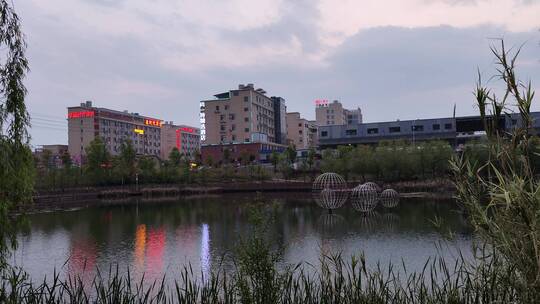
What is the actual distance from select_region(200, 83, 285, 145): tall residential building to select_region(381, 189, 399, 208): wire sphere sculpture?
60049 millimetres

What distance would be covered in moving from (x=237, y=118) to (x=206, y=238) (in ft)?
282

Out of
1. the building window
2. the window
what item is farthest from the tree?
the building window

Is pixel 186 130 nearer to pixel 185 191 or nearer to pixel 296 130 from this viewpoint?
pixel 296 130

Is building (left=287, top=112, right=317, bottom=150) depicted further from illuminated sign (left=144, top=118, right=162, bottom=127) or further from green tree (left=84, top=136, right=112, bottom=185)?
green tree (left=84, top=136, right=112, bottom=185)

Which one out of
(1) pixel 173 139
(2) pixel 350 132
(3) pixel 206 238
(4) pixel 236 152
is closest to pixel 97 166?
(4) pixel 236 152

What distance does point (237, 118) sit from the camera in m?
117

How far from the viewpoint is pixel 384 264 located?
69.7ft

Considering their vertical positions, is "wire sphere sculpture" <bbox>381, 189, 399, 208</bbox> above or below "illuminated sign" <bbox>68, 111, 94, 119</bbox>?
below

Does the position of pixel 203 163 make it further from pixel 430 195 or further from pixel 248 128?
pixel 430 195

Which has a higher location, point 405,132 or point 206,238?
point 405,132

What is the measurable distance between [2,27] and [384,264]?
58.4ft

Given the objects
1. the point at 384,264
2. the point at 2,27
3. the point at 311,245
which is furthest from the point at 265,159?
the point at 2,27

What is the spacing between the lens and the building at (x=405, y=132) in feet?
330

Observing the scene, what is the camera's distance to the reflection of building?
127m
